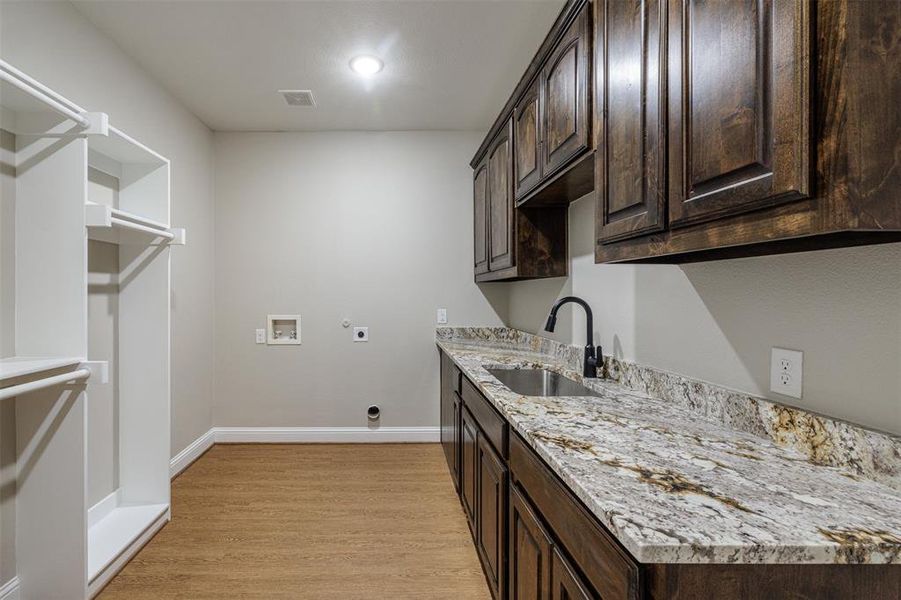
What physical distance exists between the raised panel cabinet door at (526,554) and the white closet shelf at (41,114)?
207cm

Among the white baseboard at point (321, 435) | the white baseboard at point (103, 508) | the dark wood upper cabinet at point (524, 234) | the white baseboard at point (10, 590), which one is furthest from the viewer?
the white baseboard at point (321, 435)

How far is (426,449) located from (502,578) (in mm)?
2120

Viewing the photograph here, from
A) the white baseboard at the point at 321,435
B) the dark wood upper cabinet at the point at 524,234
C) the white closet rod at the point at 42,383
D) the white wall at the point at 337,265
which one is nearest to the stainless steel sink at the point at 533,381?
the dark wood upper cabinet at the point at 524,234

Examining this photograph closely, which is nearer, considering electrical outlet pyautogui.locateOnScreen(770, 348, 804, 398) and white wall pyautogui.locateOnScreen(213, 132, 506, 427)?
electrical outlet pyautogui.locateOnScreen(770, 348, 804, 398)

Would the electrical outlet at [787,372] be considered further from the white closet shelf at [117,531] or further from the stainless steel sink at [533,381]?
the white closet shelf at [117,531]

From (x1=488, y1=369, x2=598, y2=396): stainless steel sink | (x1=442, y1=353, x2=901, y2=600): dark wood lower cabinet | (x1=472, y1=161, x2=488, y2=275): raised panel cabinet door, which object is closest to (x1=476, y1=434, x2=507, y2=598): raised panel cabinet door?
(x1=442, y1=353, x2=901, y2=600): dark wood lower cabinet

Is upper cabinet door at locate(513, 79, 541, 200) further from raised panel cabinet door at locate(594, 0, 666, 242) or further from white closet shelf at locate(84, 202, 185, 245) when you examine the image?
white closet shelf at locate(84, 202, 185, 245)

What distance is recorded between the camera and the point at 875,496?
808mm

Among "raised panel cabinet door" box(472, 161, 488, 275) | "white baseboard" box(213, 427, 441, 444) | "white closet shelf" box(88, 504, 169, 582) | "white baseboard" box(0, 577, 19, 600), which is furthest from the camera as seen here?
"white baseboard" box(213, 427, 441, 444)

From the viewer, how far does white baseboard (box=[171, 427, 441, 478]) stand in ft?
12.0

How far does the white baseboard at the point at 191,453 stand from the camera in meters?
3.03

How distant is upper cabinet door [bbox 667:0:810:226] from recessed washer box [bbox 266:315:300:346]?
3269 mm

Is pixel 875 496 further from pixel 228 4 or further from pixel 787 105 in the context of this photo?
pixel 228 4

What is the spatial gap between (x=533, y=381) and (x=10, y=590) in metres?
2.34
